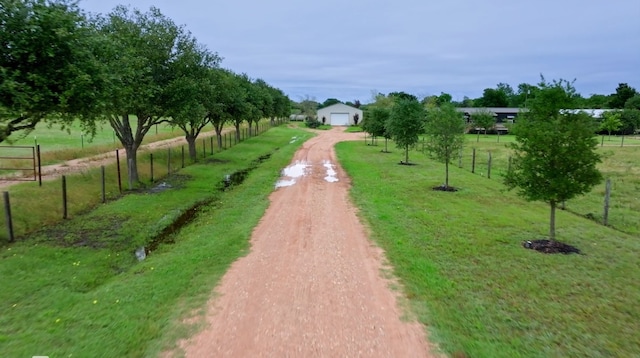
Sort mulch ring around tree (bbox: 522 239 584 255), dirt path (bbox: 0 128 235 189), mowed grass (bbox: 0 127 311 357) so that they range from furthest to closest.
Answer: dirt path (bbox: 0 128 235 189)
mulch ring around tree (bbox: 522 239 584 255)
mowed grass (bbox: 0 127 311 357)

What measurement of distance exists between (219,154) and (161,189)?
14.2 meters

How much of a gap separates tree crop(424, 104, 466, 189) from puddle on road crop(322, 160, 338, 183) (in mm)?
4564

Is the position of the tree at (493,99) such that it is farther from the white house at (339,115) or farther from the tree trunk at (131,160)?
the tree trunk at (131,160)

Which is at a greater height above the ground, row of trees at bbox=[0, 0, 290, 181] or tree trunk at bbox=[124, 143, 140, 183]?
row of trees at bbox=[0, 0, 290, 181]

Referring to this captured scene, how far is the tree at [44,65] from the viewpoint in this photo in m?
9.59

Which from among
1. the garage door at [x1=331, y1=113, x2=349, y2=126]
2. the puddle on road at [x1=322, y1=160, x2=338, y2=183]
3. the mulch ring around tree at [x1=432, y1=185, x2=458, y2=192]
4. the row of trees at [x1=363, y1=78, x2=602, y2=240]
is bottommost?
the mulch ring around tree at [x1=432, y1=185, x2=458, y2=192]

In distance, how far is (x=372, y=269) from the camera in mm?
8094

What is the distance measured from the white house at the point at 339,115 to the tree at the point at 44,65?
86.4 m

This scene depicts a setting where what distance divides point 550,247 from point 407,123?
1632 centimetres

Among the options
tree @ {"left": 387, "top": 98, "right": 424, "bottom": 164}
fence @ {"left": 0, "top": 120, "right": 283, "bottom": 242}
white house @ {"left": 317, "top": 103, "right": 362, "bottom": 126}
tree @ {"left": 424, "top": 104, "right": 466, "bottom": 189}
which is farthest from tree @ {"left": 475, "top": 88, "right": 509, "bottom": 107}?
fence @ {"left": 0, "top": 120, "right": 283, "bottom": 242}

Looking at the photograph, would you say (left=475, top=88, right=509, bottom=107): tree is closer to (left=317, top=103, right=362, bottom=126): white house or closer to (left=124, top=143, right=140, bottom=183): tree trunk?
(left=317, top=103, right=362, bottom=126): white house

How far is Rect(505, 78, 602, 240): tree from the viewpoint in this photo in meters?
9.49

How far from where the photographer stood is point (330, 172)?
23.0 meters

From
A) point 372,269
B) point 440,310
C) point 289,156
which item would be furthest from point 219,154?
point 440,310
